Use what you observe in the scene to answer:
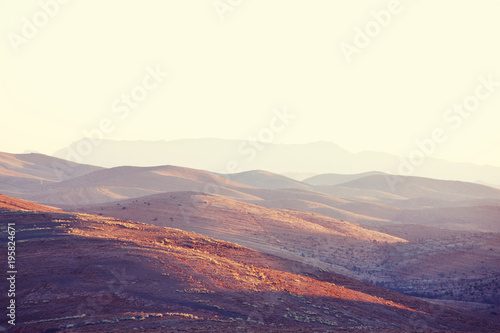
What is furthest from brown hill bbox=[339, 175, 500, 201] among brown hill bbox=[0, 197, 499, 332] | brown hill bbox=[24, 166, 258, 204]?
brown hill bbox=[0, 197, 499, 332]

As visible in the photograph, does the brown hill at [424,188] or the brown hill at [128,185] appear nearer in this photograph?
the brown hill at [128,185]

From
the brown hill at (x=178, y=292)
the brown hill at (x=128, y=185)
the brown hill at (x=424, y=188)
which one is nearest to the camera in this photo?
the brown hill at (x=178, y=292)

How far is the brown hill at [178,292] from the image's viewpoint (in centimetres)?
1334

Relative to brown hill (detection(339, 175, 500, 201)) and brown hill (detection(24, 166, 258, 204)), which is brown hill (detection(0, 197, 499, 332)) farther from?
brown hill (detection(339, 175, 500, 201))

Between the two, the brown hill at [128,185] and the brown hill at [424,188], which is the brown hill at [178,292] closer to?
the brown hill at [128,185]

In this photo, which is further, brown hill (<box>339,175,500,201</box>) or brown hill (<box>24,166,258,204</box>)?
brown hill (<box>339,175,500,201</box>)

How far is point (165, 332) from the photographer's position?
39.1ft

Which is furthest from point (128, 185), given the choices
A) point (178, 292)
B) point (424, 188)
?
point (424, 188)

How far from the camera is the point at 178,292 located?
15.9 meters

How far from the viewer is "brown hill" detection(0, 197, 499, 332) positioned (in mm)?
13336

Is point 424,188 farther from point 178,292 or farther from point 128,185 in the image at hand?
point 178,292

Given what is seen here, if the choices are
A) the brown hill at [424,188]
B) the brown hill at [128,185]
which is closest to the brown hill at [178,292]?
the brown hill at [128,185]

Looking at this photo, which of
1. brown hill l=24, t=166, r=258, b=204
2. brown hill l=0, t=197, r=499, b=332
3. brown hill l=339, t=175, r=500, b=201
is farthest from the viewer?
brown hill l=339, t=175, r=500, b=201

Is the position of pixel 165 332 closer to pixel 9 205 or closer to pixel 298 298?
pixel 298 298
